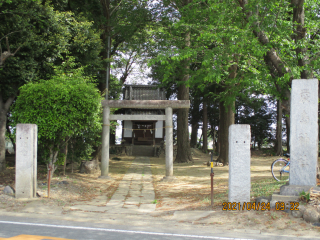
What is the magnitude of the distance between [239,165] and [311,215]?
176 cm

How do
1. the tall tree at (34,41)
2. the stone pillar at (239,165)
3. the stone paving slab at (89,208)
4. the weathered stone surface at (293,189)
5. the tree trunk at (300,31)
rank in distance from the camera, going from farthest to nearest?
the tall tree at (34,41) → the tree trunk at (300,31) → the stone paving slab at (89,208) → the stone pillar at (239,165) → the weathered stone surface at (293,189)

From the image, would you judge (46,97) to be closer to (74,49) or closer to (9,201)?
(9,201)

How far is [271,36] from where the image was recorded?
9.75m

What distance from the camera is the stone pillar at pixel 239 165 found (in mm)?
6449

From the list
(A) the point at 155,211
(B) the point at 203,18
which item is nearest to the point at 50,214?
(A) the point at 155,211

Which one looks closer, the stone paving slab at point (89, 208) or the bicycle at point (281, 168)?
the stone paving slab at point (89, 208)

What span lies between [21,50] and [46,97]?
3.49 m

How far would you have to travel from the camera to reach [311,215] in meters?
5.43

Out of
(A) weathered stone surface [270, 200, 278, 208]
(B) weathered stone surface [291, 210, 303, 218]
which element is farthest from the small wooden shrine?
(B) weathered stone surface [291, 210, 303, 218]

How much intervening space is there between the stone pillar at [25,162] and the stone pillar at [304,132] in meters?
6.83

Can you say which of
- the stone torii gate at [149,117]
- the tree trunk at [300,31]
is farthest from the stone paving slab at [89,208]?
the tree trunk at [300,31]

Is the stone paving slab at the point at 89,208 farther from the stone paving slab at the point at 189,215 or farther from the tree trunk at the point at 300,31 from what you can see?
the tree trunk at the point at 300,31

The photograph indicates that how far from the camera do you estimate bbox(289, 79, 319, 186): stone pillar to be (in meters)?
6.36
